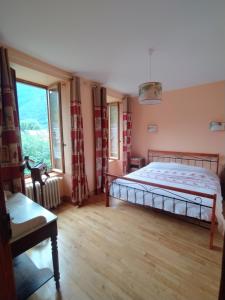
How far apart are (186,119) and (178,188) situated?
2.25m

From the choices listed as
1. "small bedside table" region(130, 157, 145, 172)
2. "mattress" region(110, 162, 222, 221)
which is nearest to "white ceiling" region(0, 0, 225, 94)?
"mattress" region(110, 162, 222, 221)

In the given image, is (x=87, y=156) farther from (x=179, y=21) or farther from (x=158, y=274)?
(x=179, y=21)

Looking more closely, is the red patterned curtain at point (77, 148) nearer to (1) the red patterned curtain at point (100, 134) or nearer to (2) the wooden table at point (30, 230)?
(1) the red patterned curtain at point (100, 134)

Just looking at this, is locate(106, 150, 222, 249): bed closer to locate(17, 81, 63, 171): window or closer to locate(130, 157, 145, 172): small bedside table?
locate(130, 157, 145, 172): small bedside table

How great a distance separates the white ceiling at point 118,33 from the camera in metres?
1.41

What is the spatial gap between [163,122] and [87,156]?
2219 millimetres

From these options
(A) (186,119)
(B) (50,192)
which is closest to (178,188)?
(B) (50,192)

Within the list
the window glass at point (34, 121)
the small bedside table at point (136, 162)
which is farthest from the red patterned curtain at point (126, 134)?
the window glass at point (34, 121)

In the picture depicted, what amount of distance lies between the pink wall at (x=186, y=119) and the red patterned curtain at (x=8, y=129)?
3311 millimetres

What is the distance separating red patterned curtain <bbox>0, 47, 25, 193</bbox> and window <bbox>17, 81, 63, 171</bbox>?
2.74 feet

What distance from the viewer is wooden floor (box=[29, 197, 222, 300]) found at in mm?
1459

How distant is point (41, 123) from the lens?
315cm

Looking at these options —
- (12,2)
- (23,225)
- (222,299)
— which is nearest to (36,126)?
(12,2)

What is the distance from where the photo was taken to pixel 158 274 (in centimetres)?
162
